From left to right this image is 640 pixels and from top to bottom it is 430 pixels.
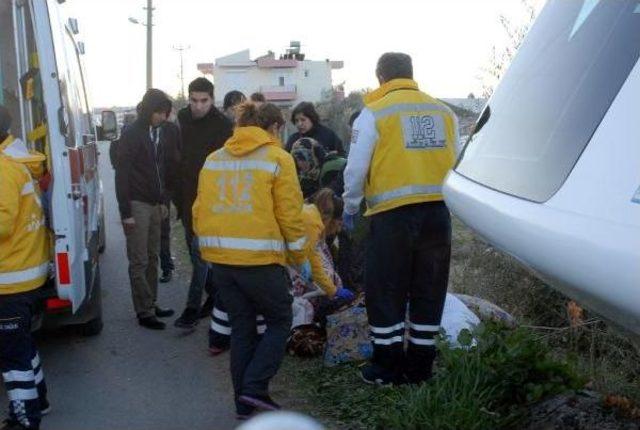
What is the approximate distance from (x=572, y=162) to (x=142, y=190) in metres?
5.17

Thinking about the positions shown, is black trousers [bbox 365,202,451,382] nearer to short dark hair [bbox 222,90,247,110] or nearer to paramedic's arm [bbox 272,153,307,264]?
paramedic's arm [bbox 272,153,307,264]

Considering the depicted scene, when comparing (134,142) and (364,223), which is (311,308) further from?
(134,142)

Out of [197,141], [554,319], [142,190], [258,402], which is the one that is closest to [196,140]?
[197,141]

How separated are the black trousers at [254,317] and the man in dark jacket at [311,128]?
303 cm

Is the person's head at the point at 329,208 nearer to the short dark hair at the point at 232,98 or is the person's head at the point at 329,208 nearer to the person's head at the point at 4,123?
the short dark hair at the point at 232,98

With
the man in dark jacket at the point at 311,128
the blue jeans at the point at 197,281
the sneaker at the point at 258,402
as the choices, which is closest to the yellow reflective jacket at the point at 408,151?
the sneaker at the point at 258,402

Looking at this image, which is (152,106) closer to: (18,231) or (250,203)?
(18,231)

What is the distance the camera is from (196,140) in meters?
6.91

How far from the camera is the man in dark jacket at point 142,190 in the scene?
22.3ft

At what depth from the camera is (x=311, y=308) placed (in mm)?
5992

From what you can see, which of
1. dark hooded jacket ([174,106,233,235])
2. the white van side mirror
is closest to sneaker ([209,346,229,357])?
dark hooded jacket ([174,106,233,235])

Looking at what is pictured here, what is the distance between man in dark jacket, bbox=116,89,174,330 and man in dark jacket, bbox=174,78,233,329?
0.21 metres

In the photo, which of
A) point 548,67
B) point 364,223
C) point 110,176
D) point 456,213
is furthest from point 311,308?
point 110,176

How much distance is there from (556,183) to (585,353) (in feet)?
13.2
